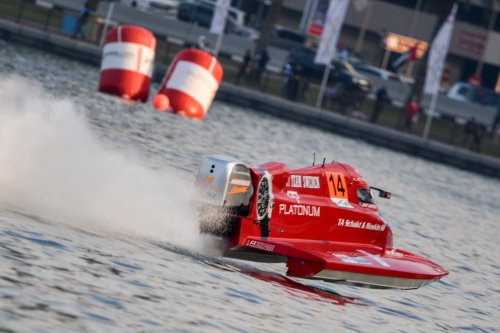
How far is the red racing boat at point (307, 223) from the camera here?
536 inches

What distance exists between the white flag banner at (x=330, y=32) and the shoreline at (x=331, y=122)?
205 centimetres

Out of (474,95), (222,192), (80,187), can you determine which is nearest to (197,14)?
(474,95)

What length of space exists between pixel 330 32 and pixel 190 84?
42.2 ft

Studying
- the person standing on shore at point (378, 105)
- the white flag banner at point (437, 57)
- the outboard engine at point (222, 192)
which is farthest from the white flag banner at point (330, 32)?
the outboard engine at point (222, 192)

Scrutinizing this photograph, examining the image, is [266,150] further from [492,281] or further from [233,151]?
[492,281]

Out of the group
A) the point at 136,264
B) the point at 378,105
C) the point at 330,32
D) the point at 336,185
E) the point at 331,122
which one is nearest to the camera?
the point at 136,264

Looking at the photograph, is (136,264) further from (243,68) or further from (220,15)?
(243,68)

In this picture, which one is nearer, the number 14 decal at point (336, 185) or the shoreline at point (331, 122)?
the number 14 decal at point (336, 185)

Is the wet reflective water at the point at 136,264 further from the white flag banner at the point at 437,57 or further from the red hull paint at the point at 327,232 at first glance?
the white flag banner at the point at 437,57

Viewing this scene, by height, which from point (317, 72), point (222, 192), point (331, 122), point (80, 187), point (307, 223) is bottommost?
point (331, 122)

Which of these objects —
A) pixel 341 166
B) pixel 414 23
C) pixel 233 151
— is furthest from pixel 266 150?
pixel 414 23

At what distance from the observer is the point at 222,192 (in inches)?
526

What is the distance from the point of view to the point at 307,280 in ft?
48.7

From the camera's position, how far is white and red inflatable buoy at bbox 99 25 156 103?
30609 mm
